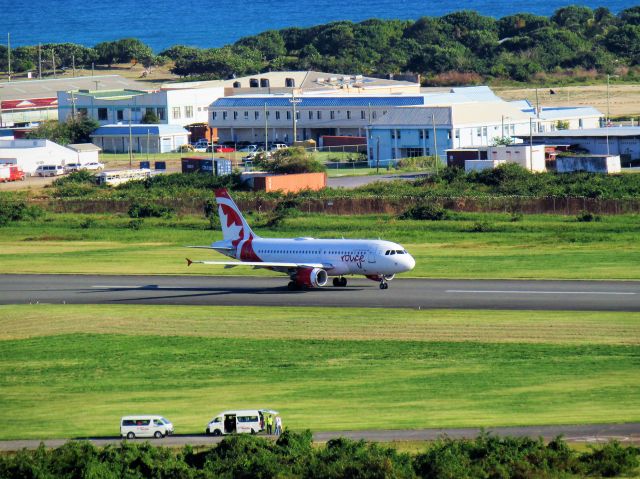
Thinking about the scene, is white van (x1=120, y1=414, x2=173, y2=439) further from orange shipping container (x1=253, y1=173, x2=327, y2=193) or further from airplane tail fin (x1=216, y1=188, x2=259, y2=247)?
orange shipping container (x1=253, y1=173, x2=327, y2=193)

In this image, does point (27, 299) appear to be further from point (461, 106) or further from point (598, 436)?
point (461, 106)

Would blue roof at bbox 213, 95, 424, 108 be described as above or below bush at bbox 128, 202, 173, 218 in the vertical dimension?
above

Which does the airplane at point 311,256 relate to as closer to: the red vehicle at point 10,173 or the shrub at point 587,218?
the shrub at point 587,218

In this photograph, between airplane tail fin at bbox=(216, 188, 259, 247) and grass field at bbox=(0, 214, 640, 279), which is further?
grass field at bbox=(0, 214, 640, 279)

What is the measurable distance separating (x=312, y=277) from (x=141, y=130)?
11310cm

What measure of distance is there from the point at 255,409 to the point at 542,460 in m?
14.8

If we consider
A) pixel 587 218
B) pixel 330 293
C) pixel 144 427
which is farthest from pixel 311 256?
pixel 144 427

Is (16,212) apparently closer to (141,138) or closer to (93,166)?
(93,166)

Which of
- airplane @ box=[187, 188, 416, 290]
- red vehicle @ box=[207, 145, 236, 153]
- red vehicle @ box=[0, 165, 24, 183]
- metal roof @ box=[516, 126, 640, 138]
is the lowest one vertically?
airplane @ box=[187, 188, 416, 290]

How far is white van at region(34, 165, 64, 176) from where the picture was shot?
554 ft

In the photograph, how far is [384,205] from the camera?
121 m

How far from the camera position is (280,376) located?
59.8m

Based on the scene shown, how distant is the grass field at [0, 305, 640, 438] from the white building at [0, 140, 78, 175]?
310 ft

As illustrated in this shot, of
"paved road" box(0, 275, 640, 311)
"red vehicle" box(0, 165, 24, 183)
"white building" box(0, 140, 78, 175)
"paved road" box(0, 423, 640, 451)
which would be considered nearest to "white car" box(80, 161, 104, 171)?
"white building" box(0, 140, 78, 175)
